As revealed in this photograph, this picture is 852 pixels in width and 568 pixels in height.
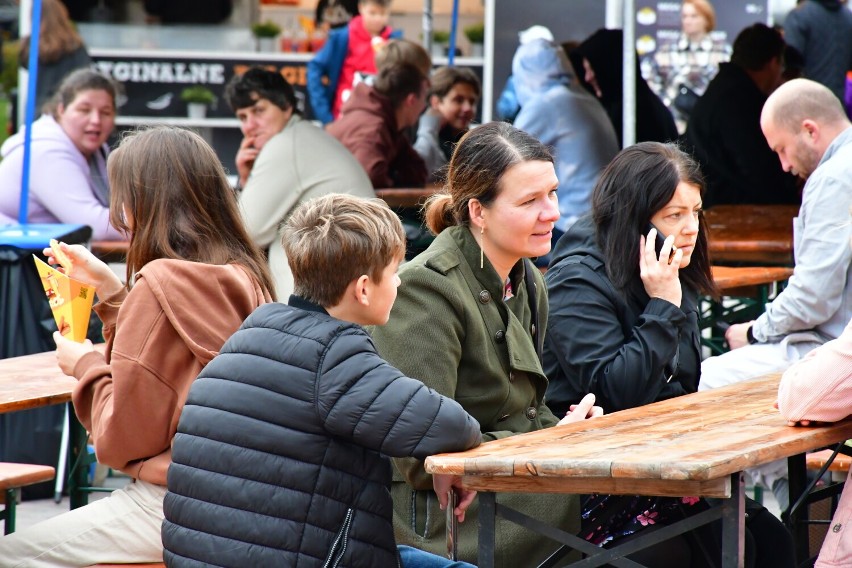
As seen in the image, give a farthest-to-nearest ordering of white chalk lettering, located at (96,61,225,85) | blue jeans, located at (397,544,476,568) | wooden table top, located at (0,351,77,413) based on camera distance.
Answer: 1. white chalk lettering, located at (96,61,225,85)
2. wooden table top, located at (0,351,77,413)
3. blue jeans, located at (397,544,476,568)

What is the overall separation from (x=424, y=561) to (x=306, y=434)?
48cm

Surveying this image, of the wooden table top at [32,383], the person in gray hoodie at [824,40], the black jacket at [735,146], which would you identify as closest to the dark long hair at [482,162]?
the wooden table top at [32,383]

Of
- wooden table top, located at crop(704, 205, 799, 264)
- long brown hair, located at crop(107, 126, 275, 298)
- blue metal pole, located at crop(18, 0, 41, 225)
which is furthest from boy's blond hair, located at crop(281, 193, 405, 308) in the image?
blue metal pole, located at crop(18, 0, 41, 225)

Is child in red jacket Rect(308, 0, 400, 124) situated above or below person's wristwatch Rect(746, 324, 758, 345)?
above

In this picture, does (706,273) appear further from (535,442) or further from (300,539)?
(300,539)

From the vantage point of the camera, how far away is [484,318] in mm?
3035

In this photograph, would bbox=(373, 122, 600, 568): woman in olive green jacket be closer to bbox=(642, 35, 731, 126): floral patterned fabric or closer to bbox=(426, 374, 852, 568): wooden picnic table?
bbox=(426, 374, 852, 568): wooden picnic table

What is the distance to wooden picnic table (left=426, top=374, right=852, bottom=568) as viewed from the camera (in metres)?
2.25

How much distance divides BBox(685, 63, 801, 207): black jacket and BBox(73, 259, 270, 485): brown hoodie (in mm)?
5311

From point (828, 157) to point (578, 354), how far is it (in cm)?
177

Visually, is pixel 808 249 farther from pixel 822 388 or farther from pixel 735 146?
pixel 735 146

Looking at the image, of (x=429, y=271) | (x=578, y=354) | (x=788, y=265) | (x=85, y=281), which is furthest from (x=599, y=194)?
(x=788, y=265)

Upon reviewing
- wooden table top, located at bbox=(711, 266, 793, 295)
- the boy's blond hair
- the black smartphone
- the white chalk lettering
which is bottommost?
wooden table top, located at bbox=(711, 266, 793, 295)

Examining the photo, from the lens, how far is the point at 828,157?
460 centimetres
